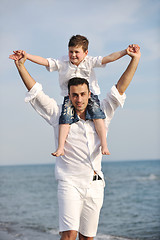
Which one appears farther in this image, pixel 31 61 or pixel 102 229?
pixel 102 229

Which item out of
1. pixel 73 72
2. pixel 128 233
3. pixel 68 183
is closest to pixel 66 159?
pixel 68 183

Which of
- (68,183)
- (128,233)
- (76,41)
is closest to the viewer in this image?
(68,183)

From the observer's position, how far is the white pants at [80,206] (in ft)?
11.3

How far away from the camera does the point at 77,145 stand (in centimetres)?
361

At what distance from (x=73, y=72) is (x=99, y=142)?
0.81 meters

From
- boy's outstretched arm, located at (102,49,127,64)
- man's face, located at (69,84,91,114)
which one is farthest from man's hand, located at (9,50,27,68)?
boy's outstretched arm, located at (102,49,127,64)

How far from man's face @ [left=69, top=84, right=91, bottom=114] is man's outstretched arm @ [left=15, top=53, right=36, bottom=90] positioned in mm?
410

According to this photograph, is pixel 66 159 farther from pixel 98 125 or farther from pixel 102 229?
pixel 102 229

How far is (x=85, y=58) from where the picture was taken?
3957 mm

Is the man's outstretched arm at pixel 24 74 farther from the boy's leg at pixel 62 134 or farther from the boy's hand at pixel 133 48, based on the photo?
the boy's hand at pixel 133 48

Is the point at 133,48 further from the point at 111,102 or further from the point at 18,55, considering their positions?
the point at 18,55

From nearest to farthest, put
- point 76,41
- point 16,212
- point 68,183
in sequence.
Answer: point 68,183
point 76,41
point 16,212

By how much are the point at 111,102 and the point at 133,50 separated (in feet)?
1.87

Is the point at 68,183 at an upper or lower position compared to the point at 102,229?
upper
